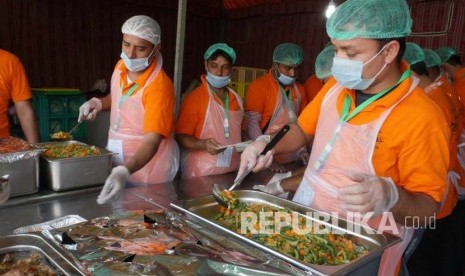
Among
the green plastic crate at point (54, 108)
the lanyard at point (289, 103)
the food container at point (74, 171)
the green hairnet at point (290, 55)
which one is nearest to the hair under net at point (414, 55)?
the green hairnet at point (290, 55)

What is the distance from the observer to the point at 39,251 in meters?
1.12

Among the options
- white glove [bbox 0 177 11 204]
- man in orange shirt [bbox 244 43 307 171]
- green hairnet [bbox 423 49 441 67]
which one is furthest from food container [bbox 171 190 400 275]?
green hairnet [bbox 423 49 441 67]

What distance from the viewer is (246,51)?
7.48m

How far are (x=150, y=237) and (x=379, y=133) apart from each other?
994mm

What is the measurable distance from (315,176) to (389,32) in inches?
28.1

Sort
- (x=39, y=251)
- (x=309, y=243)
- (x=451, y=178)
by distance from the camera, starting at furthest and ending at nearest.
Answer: (x=451, y=178) → (x=309, y=243) → (x=39, y=251)

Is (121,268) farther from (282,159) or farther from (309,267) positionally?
(282,159)

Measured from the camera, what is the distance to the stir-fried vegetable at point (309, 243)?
1.29 meters

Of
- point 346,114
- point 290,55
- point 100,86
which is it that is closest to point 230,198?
point 346,114

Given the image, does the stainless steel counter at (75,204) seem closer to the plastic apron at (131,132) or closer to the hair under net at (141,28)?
the plastic apron at (131,132)

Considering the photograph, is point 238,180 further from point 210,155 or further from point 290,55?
point 290,55

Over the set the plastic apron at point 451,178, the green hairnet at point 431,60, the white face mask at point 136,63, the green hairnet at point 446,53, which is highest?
the green hairnet at point 446,53

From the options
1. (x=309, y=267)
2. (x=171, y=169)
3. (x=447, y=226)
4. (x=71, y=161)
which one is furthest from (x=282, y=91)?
(x=309, y=267)

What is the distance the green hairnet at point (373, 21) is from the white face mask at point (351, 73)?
0.09 meters
